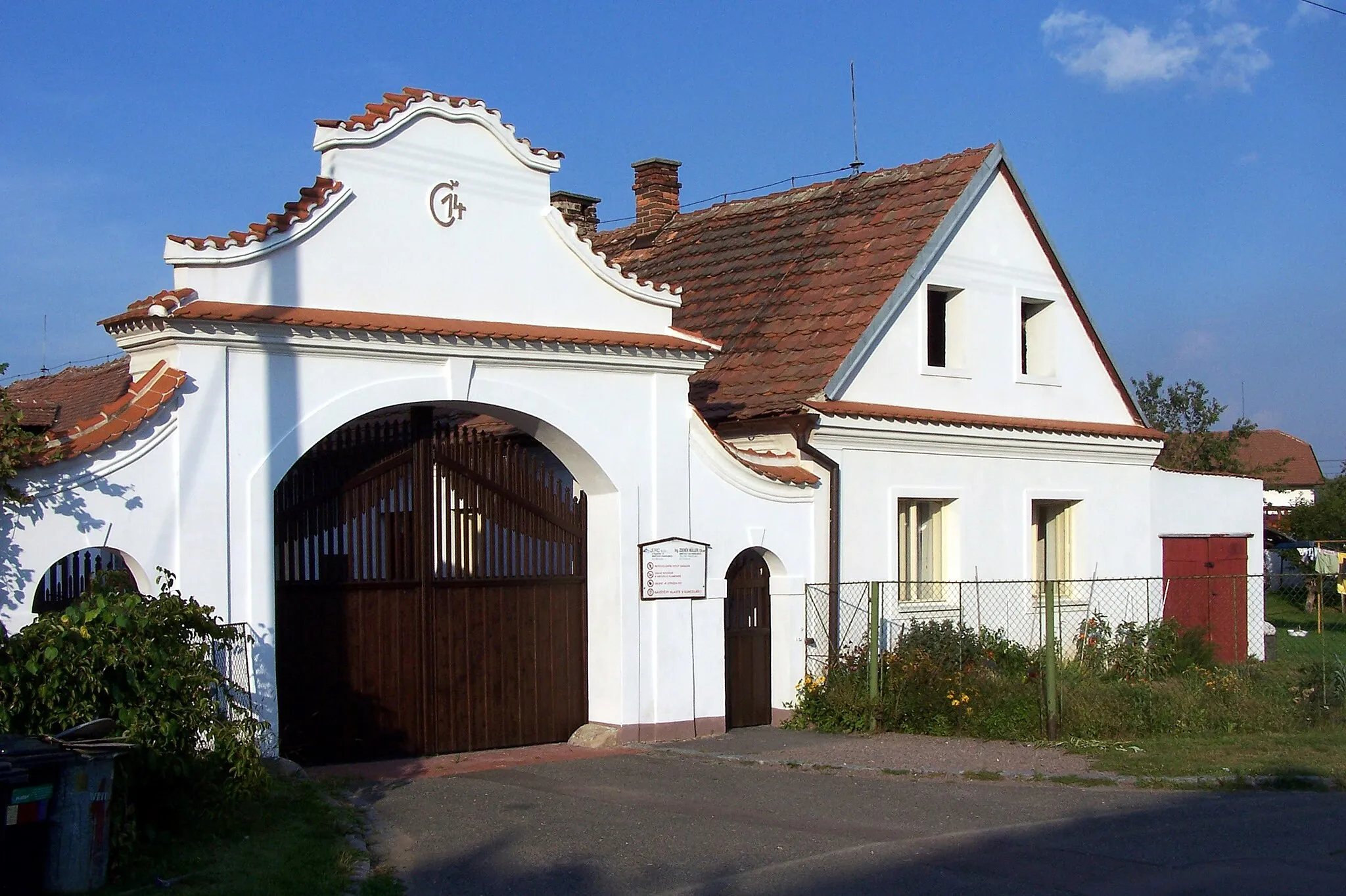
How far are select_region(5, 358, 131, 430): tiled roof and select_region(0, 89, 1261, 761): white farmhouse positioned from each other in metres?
0.25

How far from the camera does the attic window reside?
1806 cm

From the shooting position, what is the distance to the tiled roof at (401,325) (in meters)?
11.4

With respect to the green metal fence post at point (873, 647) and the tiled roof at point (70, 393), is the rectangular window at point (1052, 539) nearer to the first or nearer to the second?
the green metal fence post at point (873, 647)

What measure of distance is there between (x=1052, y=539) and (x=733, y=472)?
271 inches

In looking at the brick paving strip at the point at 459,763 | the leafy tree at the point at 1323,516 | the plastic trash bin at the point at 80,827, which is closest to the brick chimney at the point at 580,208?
the brick paving strip at the point at 459,763

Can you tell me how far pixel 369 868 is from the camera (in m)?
8.80

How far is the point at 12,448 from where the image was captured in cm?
1011

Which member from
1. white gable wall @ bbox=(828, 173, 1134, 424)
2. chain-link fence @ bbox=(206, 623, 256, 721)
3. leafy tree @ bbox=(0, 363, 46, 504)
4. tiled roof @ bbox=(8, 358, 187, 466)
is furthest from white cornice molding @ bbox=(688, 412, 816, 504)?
leafy tree @ bbox=(0, 363, 46, 504)

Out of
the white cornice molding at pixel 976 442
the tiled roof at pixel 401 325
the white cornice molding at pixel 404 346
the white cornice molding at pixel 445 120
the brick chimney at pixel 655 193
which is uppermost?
the brick chimney at pixel 655 193

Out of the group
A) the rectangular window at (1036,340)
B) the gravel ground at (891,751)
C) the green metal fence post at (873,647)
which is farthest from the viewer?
the rectangular window at (1036,340)

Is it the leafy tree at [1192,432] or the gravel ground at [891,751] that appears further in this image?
the leafy tree at [1192,432]

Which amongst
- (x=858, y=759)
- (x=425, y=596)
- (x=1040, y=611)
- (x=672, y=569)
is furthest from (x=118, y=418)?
(x=1040, y=611)

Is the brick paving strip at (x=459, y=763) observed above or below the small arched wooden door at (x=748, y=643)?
below

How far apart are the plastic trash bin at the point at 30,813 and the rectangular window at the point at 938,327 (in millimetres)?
12514
